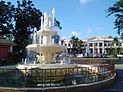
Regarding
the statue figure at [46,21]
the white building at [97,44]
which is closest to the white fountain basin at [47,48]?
the statue figure at [46,21]

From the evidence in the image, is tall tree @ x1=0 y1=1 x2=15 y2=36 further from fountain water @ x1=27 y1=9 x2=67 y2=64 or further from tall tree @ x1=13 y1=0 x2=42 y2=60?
fountain water @ x1=27 y1=9 x2=67 y2=64

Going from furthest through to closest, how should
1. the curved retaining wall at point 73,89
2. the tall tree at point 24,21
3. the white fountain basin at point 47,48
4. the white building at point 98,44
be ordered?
1. the white building at point 98,44
2. the tall tree at point 24,21
3. the white fountain basin at point 47,48
4. the curved retaining wall at point 73,89

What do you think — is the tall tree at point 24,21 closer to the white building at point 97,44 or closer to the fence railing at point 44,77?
the fence railing at point 44,77

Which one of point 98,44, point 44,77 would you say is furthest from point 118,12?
point 98,44

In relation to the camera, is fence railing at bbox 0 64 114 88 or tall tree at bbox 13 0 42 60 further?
tall tree at bbox 13 0 42 60

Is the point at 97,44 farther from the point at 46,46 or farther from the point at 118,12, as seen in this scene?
the point at 46,46

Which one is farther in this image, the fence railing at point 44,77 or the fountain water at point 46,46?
the fountain water at point 46,46

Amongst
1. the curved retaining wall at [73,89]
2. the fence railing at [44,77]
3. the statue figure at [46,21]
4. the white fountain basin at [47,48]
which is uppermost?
the statue figure at [46,21]

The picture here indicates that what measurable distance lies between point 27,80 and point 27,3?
140 ft

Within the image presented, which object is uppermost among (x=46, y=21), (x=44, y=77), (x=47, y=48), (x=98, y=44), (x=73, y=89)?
(x=98, y=44)

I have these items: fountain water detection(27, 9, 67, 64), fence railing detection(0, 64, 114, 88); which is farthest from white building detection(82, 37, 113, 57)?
fence railing detection(0, 64, 114, 88)

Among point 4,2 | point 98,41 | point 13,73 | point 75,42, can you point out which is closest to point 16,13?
point 4,2

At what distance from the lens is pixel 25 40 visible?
184 ft

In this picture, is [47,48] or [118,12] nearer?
[47,48]
